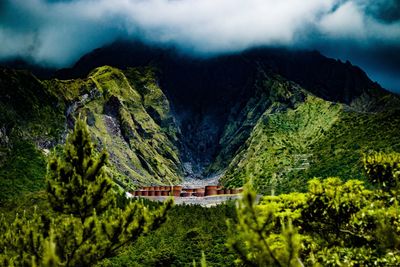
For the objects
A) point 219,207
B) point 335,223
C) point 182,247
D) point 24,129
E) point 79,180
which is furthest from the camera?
point 24,129

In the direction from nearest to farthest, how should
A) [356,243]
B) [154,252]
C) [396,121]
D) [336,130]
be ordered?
[356,243] → [154,252] → [396,121] → [336,130]

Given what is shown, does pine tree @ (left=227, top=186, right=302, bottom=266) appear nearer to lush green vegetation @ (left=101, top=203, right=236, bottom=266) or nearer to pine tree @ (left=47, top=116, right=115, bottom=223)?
pine tree @ (left=47, top=116, right=115, bottom=223)

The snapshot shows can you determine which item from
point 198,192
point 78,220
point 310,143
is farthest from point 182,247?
point 310,143

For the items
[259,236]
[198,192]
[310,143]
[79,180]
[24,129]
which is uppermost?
[24,129]

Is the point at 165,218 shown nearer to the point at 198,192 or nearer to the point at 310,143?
the point at 198,192

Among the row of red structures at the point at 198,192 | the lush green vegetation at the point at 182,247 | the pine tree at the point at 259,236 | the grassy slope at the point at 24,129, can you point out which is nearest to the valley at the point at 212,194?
the pine tree at the point at 259,236

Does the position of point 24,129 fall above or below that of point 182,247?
above

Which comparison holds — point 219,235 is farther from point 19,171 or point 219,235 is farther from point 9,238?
point 19,171

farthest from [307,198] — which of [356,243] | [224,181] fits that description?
[224,181]
